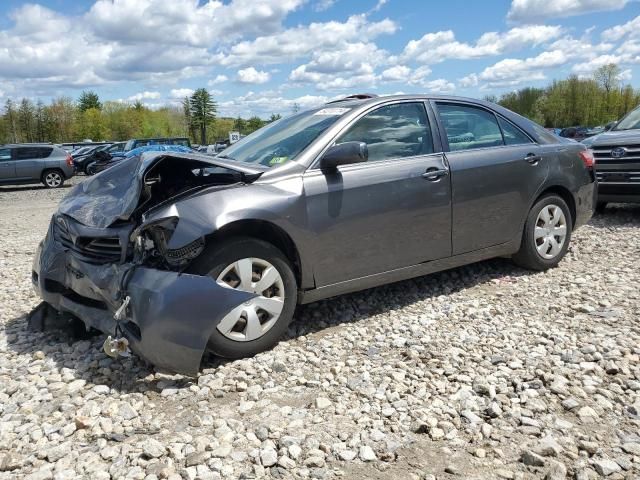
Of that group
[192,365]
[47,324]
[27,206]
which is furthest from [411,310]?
[27,206]

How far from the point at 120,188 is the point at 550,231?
3823 millimetres

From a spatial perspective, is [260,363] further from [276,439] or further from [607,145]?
[607,145]

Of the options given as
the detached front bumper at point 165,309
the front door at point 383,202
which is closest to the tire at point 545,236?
the front door at point 383,202

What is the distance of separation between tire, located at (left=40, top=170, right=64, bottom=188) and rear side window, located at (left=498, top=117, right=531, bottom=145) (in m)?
19.0

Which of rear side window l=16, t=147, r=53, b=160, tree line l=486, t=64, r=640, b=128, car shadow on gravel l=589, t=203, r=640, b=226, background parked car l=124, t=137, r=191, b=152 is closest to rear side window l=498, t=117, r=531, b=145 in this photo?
car shadow on gravel l=589, t=203, r=640, b=226

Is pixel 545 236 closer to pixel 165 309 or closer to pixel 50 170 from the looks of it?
pixel 165 309

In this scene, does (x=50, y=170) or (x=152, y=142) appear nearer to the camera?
(x=50, y=170)

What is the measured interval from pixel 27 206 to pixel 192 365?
13271 mm

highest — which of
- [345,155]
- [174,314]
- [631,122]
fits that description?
[631,122]

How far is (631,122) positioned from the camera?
8.80 metres

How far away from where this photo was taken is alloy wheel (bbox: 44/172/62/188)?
2038 centimetres

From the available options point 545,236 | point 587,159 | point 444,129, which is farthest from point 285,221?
point 587,159

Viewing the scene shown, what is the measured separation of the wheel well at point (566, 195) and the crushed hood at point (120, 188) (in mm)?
2916

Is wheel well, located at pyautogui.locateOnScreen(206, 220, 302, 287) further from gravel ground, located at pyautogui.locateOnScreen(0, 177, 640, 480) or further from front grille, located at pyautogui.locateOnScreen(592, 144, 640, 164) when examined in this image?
front grille, located at pyautogui.locateOnScreen(592, 144, 640, 164)
